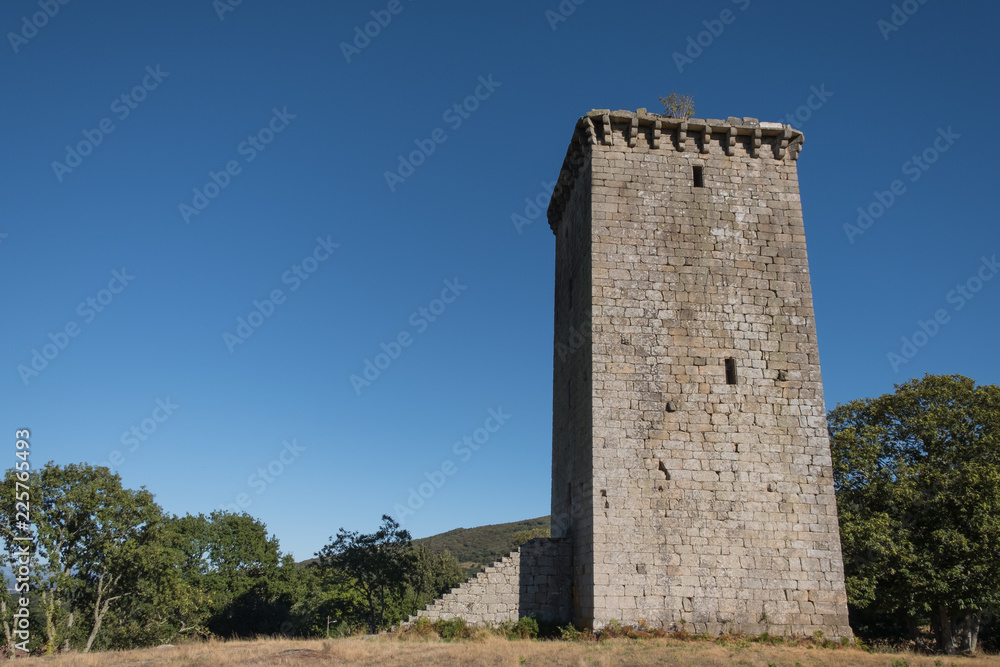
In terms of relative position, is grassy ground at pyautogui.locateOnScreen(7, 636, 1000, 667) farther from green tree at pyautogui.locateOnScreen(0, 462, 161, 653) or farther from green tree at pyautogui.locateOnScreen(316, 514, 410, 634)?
green tree at pyautogui.locateOnScreen(316, 514, 410, 634)

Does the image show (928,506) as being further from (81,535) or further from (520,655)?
(81,535)

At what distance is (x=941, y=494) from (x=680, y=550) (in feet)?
35.0

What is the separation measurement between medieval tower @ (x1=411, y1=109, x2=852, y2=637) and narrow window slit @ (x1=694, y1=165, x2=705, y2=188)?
3cm

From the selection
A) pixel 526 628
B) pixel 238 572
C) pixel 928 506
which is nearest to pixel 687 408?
pixel 526 628

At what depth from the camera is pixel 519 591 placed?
1513 centimetres

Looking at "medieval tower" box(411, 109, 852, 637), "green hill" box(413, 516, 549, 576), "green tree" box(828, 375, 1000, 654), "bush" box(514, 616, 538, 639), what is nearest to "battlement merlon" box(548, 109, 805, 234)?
"medieval tower" box(411, 109, 852, 637)

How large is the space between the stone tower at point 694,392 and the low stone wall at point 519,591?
14.9 inches

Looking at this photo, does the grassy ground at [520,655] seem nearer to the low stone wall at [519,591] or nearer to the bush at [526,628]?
the bush at [526,628]

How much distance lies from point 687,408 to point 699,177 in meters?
6.27

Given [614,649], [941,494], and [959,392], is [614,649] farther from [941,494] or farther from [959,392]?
[959,392]

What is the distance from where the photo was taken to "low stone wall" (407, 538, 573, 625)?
1484cm

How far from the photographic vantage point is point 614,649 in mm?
11492

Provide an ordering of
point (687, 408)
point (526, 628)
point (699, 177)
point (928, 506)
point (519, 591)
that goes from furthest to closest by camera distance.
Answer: point (928, 506)
point (699, 177)
point (519, 591)
point (687, 408)
point (526, 628)

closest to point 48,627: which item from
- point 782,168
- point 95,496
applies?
point 95,496
